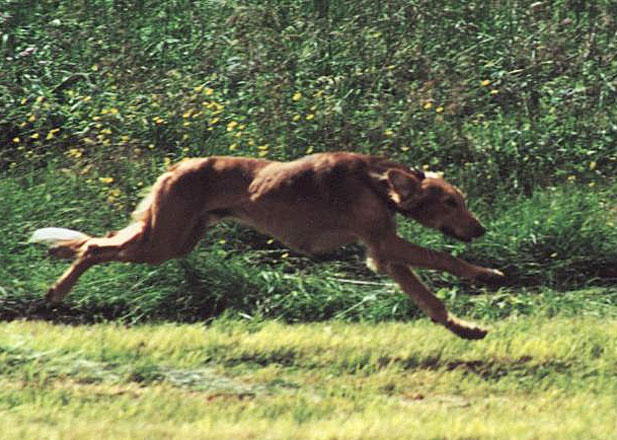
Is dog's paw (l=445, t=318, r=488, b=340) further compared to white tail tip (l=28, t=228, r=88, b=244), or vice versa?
white tail tip (l=28, t=228, r=88, b=244)

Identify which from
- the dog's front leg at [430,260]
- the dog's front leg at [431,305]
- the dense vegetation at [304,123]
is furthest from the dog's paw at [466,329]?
the dense vegetation at [304,123]

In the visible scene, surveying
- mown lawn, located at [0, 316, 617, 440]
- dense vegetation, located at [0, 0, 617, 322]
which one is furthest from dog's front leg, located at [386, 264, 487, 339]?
dense vegetation, located at [0, 0, 617, 322]

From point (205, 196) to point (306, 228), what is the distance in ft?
1.83

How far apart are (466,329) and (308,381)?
95 centimetres

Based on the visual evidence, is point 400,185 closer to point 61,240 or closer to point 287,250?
point 287,250

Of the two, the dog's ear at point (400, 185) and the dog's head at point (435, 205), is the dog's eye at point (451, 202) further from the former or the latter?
the dog's ear at point (400, 185)

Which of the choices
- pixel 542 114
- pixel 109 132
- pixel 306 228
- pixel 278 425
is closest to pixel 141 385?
pixel 278 425

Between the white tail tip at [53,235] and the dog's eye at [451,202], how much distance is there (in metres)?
2.05

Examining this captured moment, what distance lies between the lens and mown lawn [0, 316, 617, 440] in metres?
5.73

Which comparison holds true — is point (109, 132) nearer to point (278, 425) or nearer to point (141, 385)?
point (141, 385)

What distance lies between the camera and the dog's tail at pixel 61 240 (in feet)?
25.2

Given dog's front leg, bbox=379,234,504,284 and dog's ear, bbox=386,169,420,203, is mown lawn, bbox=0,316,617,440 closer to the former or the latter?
dog's front leg, bbox=379,234,504,284

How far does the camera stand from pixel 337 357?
6891 mm

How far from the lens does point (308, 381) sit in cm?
656
